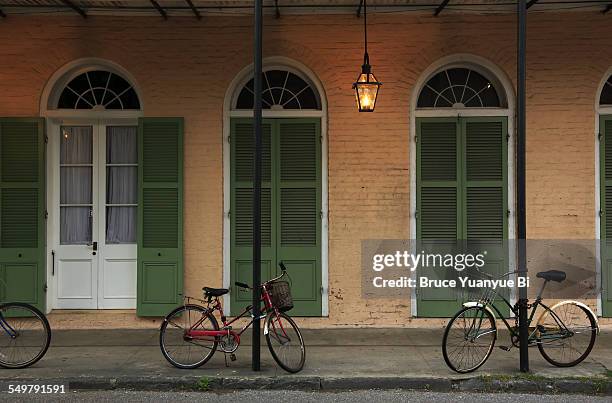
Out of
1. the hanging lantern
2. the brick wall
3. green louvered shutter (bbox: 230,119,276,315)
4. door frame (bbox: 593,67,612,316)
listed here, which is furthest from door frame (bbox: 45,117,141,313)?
door frame (bbox: 593,67,612,316)

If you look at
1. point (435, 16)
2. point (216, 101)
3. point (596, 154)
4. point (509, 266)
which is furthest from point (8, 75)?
point (596, 154)

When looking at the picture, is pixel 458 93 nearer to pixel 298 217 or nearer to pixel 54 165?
pixel 298 217

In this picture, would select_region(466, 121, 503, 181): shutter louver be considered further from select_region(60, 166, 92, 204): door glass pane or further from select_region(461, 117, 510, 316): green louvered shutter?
select_region(60, 166, 92, 204): door glass pane

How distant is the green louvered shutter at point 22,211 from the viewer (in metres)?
8.34

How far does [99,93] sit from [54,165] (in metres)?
1.22

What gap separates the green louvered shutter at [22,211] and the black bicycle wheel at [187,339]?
283 cm

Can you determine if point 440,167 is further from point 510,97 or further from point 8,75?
point 8,75

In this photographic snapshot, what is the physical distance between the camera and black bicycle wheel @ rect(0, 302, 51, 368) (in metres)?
6.47

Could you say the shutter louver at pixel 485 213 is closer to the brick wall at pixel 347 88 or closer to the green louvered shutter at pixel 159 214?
the brick wall at pixel 347 88

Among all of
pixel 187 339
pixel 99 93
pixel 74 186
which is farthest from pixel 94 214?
pixel 187 339

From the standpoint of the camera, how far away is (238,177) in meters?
8.51

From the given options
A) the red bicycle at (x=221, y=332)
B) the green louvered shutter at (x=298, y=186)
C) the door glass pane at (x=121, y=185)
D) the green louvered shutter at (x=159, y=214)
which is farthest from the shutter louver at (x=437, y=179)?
the door glass pane at (x=121, y=185)

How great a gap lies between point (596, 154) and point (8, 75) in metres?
8.26

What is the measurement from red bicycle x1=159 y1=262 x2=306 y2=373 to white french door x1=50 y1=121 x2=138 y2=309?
2.35m
